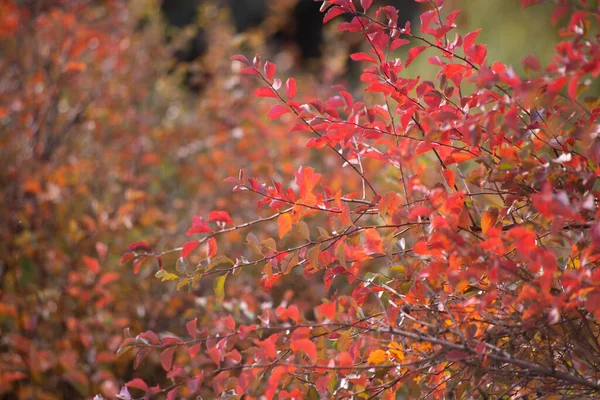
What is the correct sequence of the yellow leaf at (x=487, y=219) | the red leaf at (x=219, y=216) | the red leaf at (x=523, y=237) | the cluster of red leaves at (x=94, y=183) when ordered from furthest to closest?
the cluster of red leaves at (x=94, y=183) < the red leaf at (x=219, y=216) < the yellow leaf at (x=487, y=219) < the red leaf at (x=523, y=237)

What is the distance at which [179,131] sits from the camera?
153 inches

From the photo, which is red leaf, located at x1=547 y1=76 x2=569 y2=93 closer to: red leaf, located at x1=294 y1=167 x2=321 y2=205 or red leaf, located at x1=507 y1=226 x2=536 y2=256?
red leaf, located at x1=507 y1=226 x2=536 y2=256

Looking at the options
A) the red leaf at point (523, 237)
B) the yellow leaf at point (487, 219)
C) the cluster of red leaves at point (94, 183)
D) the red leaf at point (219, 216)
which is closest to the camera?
the red leaf at point (523, 237)

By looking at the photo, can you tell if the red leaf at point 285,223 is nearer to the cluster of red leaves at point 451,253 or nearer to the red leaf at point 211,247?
the cluster of red leaves at point 451,253

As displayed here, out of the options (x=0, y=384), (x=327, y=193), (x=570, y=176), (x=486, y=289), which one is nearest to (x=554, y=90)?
(x=570, y=176)

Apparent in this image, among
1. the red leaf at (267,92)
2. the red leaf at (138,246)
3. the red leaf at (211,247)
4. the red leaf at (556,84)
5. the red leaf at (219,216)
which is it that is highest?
the red leaf at (556,84)

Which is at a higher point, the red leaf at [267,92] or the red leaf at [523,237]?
the red leaf at [267,92]

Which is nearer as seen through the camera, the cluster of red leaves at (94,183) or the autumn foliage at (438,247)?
the autumn foliage at (438,247)

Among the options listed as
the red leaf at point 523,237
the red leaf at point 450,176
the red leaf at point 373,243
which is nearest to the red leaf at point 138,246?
the red leaf at point 373,243

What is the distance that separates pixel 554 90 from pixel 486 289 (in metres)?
0.40

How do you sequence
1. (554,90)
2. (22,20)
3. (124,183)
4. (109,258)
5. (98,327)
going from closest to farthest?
(554,90)
(98,327)
(109,258)
(124,183)
(22,20)

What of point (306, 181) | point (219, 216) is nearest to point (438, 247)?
point (306, 181)

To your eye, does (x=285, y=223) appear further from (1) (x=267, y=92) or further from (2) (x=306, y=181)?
(1) (x=267, y=92)

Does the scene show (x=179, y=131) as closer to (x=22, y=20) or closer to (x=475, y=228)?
(x=22, y=20)
